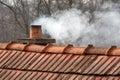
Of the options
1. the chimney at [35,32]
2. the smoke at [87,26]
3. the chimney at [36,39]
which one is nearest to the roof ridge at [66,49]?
the chimney at [36,39]

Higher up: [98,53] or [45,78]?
[98,53]

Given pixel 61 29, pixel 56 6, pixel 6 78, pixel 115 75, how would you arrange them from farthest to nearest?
pixel 56 6 < pixel 61 29 < pixel 6 78 < pixel 115 75

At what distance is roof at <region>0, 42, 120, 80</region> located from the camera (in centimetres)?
648

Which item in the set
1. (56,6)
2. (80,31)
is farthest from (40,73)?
(56,6)

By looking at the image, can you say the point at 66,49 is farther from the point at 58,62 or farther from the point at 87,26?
the point at 87,26

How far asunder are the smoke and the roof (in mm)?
17595

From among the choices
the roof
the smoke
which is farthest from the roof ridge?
the smoke

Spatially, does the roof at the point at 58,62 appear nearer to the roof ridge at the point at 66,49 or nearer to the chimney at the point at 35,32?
the roof ridge at the point at 66,49

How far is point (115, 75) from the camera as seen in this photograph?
6184 millimetres

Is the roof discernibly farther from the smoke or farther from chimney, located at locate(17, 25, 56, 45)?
the smoke

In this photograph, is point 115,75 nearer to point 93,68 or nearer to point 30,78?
point 93,68

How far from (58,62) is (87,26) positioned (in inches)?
879

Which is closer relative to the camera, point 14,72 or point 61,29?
point 14,72

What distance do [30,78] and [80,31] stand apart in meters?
21.5
